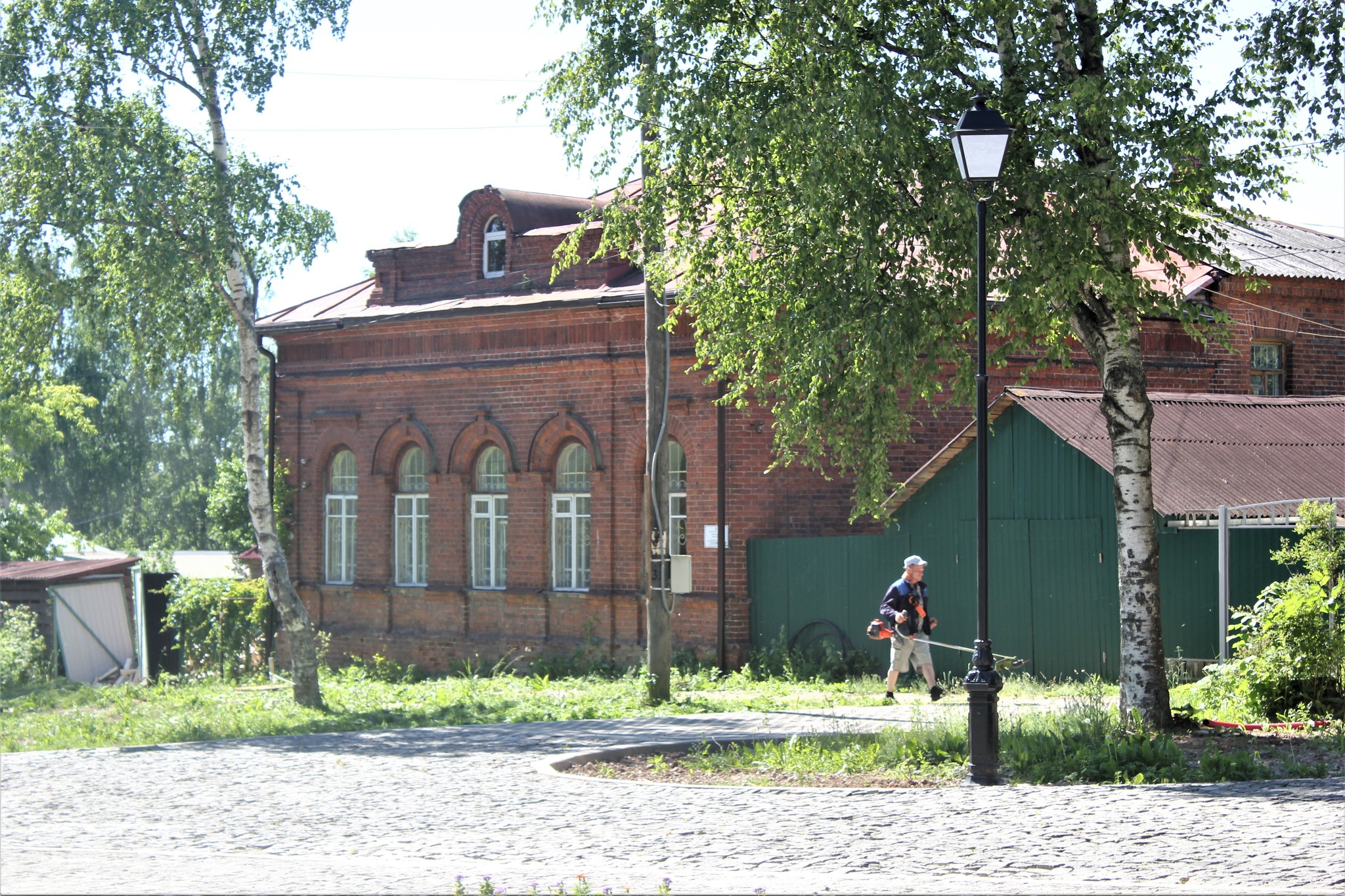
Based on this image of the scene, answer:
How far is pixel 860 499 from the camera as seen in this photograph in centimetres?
1295

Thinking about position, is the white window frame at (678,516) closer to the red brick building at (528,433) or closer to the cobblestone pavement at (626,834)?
the red brick building at (528,433)

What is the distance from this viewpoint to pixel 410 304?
A: 24516 millimetres

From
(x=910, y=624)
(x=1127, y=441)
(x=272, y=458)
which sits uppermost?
(x=272, y=458)

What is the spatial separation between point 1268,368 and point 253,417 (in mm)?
16083

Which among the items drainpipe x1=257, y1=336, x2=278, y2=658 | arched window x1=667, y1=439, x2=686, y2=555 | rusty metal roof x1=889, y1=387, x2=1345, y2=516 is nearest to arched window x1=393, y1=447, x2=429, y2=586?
drainpipe x1=257, y1=336, x2=278, y2=658

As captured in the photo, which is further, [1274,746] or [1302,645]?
[1302,645]

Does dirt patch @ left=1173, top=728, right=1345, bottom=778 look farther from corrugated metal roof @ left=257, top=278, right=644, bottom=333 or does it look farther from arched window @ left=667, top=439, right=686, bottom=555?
corrugated metal roof @ left=257, top=278, right=644, bottom=333

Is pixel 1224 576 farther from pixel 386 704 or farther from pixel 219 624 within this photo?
pixel 219 624

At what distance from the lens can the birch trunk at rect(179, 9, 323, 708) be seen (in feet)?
56.2

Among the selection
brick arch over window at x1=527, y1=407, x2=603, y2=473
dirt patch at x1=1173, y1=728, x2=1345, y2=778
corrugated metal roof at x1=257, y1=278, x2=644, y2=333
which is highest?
corrugated metal roof at x1=257, y1=278, x2=644, y2=333

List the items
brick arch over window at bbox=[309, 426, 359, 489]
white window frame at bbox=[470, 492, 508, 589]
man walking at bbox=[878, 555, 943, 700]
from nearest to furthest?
man walking at bbox=[878, 555, 943, 700] < white window frame at bbox=[470, 492, 508, 589] < brick arch over window at bbox=[309, 426, 359, 489]

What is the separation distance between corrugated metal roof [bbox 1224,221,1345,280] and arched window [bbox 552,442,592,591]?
10466 millimetres

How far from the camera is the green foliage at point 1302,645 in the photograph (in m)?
11.9

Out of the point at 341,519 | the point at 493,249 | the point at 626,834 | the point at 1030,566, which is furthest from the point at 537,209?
the point at 626,834
